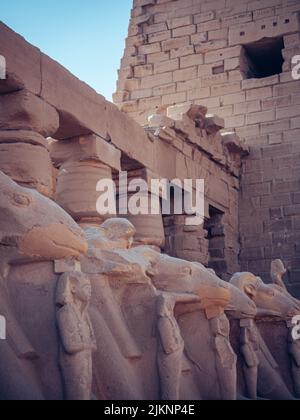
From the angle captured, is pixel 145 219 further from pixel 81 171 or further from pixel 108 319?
pixel 108 319

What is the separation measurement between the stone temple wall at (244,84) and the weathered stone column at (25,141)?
6.04 metres

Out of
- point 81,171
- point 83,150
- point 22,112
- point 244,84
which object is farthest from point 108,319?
point 244,84

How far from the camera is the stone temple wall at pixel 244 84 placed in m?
13.2

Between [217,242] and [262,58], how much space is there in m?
3.90

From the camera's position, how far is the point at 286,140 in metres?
13.4

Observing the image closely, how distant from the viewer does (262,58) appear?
1455 centimetres

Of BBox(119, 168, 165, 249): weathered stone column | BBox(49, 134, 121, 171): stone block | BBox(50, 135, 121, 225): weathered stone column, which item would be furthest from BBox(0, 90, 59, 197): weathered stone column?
BBox(119, 168, 165, 249): weathered stone column

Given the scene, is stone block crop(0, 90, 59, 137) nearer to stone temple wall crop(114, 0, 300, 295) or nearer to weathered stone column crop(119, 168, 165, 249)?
weathered stone column crop(119, 168, 165, 249)

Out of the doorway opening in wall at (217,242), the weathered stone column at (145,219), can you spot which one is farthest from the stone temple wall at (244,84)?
the weathered stone column at (145,219)

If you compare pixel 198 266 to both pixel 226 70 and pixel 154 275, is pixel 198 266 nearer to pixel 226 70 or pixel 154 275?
pixel 154 275

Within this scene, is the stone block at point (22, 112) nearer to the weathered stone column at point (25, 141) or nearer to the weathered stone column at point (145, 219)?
the weathered stone column at point (25, 141)
